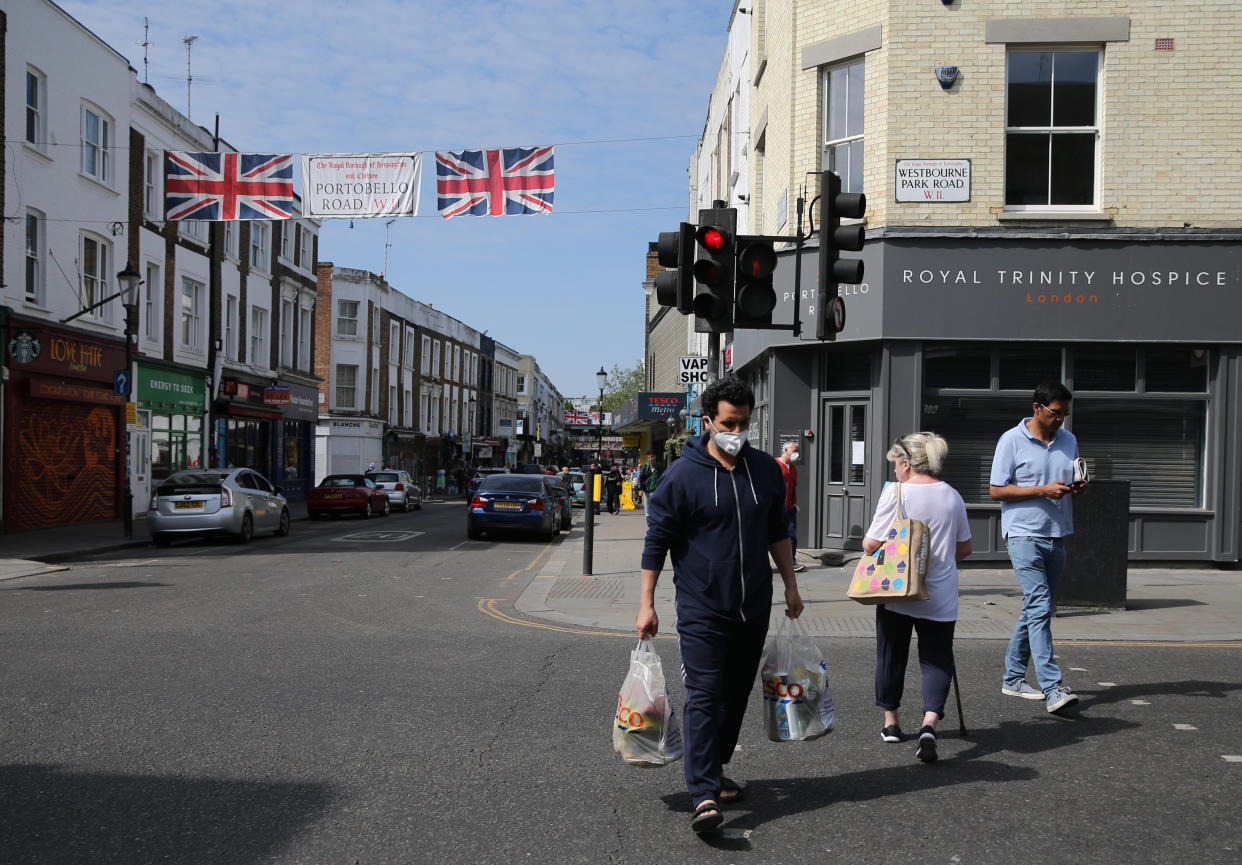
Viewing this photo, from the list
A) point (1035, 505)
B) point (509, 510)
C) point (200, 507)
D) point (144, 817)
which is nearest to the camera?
point (144, 817)

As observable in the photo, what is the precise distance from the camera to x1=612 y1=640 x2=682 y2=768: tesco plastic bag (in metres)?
4.47

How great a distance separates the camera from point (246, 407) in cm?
3375

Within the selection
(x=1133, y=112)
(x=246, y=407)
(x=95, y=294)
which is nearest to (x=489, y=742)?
(x=1133, y=112)

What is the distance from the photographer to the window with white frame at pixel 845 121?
1525cm

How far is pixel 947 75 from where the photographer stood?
46.5ft

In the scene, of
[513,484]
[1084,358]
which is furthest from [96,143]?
[1084,358]

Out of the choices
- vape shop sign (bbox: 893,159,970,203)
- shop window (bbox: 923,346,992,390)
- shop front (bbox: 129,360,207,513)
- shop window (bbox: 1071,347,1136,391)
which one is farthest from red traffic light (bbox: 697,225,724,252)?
shop front (bbox: 129,360,207,513)

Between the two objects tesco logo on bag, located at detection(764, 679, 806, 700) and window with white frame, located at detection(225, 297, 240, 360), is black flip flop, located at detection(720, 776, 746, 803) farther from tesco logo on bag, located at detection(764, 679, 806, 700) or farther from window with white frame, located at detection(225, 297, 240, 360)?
window with white frame, located at detection(225, 297, 240, 360)

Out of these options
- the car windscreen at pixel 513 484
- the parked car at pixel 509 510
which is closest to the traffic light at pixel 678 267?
the parked car at pixel 509 510

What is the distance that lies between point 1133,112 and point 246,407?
27.5m

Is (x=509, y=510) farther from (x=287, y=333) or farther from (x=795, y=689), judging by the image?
(x=287, y=333)

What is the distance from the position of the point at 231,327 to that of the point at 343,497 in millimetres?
8313

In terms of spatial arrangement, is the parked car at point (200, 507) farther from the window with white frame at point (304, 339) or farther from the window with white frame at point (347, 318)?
the window with white frame at point (347, 318)

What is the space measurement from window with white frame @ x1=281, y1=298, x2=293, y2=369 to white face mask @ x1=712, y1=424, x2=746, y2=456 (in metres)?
36.0
